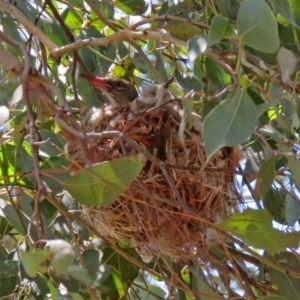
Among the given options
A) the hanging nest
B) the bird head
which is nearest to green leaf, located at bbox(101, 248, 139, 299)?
the hanging nest

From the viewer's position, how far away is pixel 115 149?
3.02 m

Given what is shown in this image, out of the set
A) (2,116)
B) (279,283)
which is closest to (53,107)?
(2,116)

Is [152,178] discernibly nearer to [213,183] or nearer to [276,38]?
[213,183]

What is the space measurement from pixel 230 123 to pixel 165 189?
865mm

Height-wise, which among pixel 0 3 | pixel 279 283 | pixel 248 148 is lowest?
pixel 279 283

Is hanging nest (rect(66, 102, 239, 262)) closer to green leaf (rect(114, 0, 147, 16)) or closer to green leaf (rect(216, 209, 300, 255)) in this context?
green leaf (rect(216, 209, 300, 255))

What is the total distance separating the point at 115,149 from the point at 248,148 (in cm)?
65

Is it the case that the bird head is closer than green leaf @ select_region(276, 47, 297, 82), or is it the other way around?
green leaf @ select_region(276, 47, 297, 82)

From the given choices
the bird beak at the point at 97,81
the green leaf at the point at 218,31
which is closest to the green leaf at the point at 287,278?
the green leaf at the point at 218,31

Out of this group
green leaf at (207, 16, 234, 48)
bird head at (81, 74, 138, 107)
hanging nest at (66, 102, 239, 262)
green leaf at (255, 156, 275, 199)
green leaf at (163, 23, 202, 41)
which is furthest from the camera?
bird head at (81, 74, 138, 107)

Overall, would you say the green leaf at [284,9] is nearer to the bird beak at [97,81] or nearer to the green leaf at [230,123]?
the green leaf at [230,123]

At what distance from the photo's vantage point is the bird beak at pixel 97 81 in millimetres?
3719

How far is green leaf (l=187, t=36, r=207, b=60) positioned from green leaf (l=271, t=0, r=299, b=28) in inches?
8.9

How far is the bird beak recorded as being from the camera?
3.72 meters
